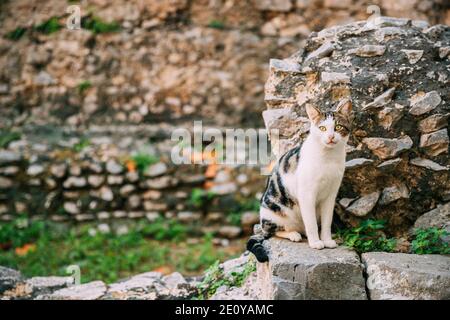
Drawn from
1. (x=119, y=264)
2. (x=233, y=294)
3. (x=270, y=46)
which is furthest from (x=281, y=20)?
(x=233, y=294)

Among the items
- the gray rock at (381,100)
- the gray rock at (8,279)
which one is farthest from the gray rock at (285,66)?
the gray rock at (8,279)

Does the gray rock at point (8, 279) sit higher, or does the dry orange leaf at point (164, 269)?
the gray rock at point (8, 279)

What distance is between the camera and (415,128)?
13.6 feet

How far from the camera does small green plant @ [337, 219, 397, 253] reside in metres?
3.80

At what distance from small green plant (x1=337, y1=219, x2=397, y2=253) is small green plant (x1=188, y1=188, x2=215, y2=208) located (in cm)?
336

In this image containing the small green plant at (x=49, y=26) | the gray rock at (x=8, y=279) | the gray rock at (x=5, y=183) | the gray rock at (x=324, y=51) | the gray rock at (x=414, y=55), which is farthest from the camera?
the small green plant at (x=49, y=26)

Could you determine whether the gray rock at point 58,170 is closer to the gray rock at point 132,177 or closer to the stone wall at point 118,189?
the stone wall at point 118,189

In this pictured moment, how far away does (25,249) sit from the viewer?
665 centimetres

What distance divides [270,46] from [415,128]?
14.2ft

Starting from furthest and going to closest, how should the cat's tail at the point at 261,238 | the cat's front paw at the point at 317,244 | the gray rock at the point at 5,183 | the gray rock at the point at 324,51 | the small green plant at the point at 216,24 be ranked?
the small green plant at the point at 216,24 < the gray rock at the point at 5,183 < the gray rock at the point at 324,51 < the cat's tail at the point at 261,238 < the cat's front paw at the point at 317,244

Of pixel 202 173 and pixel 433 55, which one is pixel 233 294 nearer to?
pixel 433 55

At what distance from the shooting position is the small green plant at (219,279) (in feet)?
14.4

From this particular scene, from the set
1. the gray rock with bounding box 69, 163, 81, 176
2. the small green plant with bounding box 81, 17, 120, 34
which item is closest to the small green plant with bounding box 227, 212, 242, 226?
the gray rock with bounding box 69, 163, 81, 176

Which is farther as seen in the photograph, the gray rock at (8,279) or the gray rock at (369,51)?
the gray rock at (8,279)
